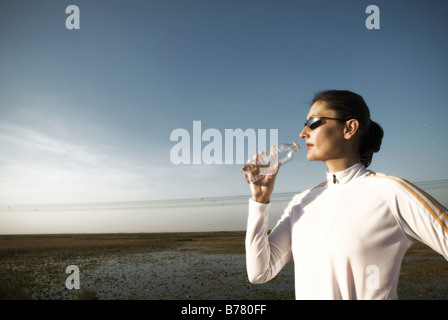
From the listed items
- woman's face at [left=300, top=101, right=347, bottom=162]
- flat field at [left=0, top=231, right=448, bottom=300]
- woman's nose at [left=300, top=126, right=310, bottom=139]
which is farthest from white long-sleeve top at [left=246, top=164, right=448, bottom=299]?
flat field at [left=0, top=231, right=448, bottom=300]

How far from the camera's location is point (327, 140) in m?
2.68

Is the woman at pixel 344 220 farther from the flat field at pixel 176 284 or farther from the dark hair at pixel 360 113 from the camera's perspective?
the flat field at pixel 176 284

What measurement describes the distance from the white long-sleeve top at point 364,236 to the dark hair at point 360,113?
398 millimetres

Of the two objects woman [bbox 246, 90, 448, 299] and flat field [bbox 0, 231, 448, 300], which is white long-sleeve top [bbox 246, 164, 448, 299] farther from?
flat field [bbox 0, 231, 448, 300]

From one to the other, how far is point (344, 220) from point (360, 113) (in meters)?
1.02

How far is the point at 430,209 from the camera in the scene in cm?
198

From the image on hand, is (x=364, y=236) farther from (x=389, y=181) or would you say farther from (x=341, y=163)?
(x=341, y=163)

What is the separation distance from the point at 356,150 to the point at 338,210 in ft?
2.31

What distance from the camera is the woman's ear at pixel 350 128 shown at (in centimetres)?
268

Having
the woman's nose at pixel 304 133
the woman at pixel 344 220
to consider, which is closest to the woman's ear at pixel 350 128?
the woman at pixel 344 220
